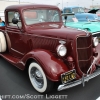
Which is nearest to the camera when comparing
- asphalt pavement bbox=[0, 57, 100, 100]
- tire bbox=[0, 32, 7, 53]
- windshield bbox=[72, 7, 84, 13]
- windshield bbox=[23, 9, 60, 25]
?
asphalt pavement bbox=[0, 57, 100, 100]

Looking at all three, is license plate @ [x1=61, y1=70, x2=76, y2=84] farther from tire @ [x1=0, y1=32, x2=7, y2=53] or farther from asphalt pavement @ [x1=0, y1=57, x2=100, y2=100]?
tire @ [x1=0, y1=32, x2=7, y2=53]

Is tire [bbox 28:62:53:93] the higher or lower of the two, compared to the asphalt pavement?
higher

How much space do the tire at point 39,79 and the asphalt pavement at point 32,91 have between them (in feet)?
0.45

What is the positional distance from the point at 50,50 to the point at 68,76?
77 cm

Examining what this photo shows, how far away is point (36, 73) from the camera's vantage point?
302 cm

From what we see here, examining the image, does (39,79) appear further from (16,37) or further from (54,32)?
(16,37)

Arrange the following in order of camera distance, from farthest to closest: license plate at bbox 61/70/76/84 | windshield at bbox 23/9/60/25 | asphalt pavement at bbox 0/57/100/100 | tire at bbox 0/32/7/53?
tire at bbox 0/32/7/53 < windshield at bbox 23/9/60/25 < asphalt pavement at bbox 0/57/100/100 < license plate at bbox 61/70/76/84

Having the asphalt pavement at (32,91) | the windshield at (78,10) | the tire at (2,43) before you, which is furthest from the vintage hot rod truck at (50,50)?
the windshield at (78,10)

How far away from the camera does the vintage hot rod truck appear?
261 cm

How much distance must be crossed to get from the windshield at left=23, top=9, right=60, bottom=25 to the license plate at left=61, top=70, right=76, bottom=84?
5.75 feet

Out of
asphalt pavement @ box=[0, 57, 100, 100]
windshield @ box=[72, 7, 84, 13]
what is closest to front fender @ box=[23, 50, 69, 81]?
asphalt pavement @ box=[0, 57, 100, 100]

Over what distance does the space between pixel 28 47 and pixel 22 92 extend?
1.10 meters

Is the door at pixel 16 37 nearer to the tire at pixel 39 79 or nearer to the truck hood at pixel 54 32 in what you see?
the truck hood at pixel 54 32

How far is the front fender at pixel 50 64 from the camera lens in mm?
2520
